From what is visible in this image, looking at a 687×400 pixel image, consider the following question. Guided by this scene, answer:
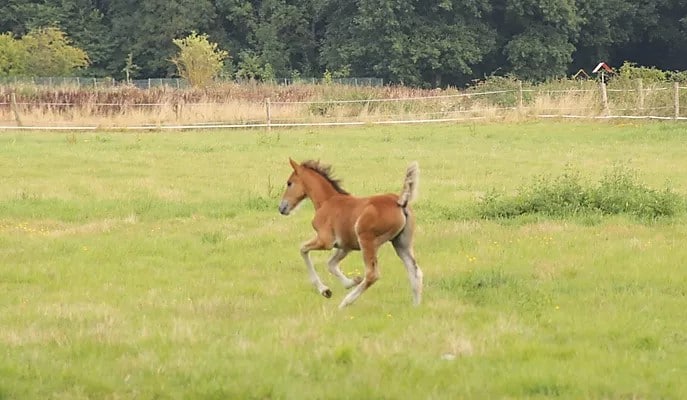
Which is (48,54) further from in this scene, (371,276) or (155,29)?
(371,276)

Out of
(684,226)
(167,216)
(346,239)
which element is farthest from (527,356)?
(167,216)

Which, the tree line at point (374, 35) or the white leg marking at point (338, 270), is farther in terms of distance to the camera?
the tree line at point (374, 35)

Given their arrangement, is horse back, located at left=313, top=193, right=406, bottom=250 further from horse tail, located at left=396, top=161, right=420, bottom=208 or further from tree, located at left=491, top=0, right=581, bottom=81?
tree, located at left=491, top=0, right=581, bottom=81

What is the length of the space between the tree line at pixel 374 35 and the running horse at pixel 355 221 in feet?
189

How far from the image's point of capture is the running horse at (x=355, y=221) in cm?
820

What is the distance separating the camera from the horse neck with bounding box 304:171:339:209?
9078 mm

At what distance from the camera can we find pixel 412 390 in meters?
6.05

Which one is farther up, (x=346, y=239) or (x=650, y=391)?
(x=346, y=239)

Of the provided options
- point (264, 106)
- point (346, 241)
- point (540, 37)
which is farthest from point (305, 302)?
point (540, 37)

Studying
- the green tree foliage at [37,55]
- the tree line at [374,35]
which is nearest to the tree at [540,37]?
the tree line at [374,35]

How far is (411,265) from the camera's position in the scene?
Result: 848 centimetres

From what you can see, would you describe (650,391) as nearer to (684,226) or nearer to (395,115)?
(684,226)

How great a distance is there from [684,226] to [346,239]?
5.75 meters

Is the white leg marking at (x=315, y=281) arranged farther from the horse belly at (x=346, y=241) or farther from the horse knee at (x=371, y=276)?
the horse knee at (x=371, y=276)
